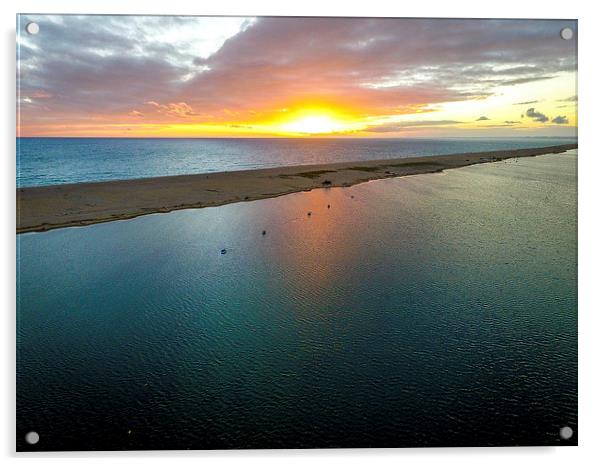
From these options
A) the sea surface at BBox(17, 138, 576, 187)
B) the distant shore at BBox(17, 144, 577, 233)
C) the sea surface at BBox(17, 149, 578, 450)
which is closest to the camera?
the sea surface at BBox(17, 149, 578, 450)

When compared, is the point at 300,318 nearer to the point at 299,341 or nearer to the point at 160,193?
the point at 299,341

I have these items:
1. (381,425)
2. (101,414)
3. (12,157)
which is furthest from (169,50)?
(381,425)

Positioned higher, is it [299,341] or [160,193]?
[160,193]

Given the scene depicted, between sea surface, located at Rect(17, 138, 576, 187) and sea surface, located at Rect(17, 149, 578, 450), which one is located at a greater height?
sea surface, located at Rect(17, 138, 576, 187)

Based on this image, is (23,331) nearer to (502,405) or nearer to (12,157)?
(12,157)

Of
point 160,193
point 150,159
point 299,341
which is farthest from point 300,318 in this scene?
point 150,159

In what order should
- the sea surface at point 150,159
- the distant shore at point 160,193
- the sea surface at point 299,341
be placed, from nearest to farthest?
the sea surface at point 299,341 → the distant shore at point 160,193 → the sea surface at point 150,159
